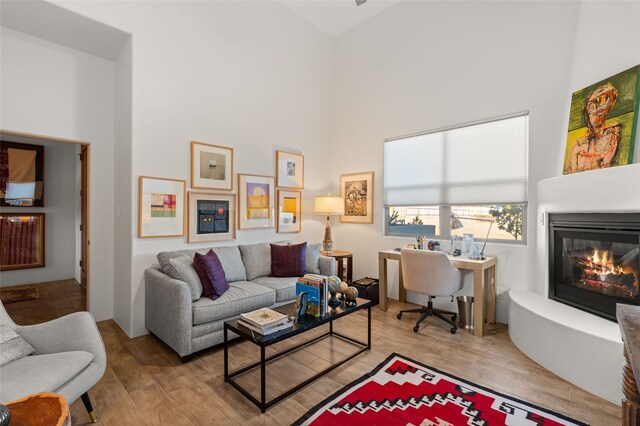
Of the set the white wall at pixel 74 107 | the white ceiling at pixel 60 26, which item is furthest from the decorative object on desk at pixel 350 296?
the white ceiling at pixel 60 26

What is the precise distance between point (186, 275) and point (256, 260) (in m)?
1.08

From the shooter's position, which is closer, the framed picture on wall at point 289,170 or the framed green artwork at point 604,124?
the framed green artwork at point 604,124

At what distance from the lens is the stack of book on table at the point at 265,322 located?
206 cm

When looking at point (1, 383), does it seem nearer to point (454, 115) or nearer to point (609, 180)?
point (609, 180)

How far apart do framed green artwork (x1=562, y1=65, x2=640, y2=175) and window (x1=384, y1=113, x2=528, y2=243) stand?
1.68 ft

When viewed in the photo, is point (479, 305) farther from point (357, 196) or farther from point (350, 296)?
point (357, 196)

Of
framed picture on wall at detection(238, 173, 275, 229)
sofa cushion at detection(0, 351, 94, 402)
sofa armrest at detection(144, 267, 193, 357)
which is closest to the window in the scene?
framed picture on wall at detection(238, 173, 275, 229)

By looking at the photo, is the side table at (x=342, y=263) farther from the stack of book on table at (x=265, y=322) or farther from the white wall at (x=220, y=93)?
the stack of book on table at (x=265, y=322)

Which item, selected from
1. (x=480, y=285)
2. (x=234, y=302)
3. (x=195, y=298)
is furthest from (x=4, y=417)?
(x=480, y=285)

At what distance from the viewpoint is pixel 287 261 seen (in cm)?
379

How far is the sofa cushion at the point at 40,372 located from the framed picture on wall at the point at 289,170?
3.14 meters

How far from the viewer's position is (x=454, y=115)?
3.89 metres

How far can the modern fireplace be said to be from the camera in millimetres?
2350

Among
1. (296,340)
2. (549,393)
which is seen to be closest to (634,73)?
(549,393)
